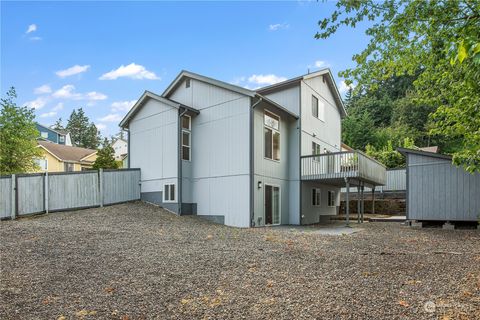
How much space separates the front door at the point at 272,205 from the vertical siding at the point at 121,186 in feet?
20.4

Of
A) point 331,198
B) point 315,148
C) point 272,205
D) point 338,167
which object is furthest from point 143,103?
point 331,198

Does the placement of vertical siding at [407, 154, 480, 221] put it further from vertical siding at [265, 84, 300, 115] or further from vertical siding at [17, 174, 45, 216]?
vertical siding at [17, 174, 45, 216]

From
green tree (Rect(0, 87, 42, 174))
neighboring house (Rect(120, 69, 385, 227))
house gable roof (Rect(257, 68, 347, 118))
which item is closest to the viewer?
neighboring house (Rect(120, 69, 385, 227))

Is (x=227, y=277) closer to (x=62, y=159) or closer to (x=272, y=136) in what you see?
(x=272, y=136)

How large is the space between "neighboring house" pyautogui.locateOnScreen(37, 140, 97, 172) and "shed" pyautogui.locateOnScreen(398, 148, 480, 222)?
31487mm

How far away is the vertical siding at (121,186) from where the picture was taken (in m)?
15.5

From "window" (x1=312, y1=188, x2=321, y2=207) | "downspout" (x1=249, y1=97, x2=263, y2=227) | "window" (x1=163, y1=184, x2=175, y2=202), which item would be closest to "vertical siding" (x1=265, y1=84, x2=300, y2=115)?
"downspout" (x1=249, y1=97, x2=263, y2=227)

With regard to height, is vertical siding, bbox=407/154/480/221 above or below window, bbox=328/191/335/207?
above

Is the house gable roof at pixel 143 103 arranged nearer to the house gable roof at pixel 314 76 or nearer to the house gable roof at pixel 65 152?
the house gable roof at pixel 314 76

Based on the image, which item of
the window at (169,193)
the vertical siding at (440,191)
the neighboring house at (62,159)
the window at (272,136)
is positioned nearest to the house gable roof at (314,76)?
the window at (272,136)

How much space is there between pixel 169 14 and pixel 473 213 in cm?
1422

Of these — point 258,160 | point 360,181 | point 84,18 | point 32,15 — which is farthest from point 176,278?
point 360,181

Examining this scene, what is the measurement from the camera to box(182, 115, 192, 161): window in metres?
15.8

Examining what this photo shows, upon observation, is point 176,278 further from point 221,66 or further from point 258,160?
point 221,66
